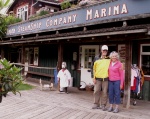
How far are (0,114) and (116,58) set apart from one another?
134 inches

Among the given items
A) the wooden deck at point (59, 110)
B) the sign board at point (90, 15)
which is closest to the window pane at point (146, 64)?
the wooden deck at point (59, 110)

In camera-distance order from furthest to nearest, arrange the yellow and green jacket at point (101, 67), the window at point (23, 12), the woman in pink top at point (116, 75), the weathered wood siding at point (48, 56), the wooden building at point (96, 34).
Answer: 1. the window at point (23, 12)
2. the weathered wood siding at point (48, 56)
3. the wooden building at point (96, 34)
4. the yellow and green jacket at point (101, 67)
5. the woman in pink top at point (116, 75)

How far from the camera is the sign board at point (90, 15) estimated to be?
23.8ft

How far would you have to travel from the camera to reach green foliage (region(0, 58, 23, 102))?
287cm

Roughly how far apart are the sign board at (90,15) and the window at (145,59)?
1813 millimetres

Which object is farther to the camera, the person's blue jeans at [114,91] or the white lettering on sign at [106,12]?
the white lettering on sign at [106,12]

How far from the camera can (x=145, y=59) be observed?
8758 millimetres

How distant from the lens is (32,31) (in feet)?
43.1

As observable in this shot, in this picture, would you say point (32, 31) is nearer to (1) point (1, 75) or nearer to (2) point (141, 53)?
(2) point (141, 53)

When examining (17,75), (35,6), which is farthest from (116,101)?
(35,6)

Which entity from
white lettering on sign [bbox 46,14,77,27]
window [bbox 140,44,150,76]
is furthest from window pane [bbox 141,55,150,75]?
white lettering on sign [bbox 46,14,77,27]

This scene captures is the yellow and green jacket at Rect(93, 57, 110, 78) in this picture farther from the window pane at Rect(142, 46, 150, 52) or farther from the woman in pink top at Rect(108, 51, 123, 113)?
the window pane at Rect(142, 46, 150, 52)

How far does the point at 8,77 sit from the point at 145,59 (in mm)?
6785

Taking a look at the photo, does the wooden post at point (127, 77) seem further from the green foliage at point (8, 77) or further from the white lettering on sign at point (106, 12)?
the green foliage at point (8, 77)
